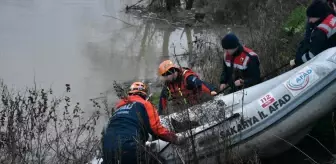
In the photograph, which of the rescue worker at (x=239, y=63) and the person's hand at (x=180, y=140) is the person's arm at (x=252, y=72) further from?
the person's hand at (x=180, y=140)

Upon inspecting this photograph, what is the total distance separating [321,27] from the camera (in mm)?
5160

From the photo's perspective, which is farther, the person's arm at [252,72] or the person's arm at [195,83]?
the person's arm at [252,72]

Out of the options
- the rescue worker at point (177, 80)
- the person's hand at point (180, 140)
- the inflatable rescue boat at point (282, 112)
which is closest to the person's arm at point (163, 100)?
the rescue worker at point (177, 80)

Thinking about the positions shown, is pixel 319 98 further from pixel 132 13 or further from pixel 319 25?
pixel 132 13

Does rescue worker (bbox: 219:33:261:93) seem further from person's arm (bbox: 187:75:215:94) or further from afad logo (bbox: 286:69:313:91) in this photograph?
afad logo (bbox: 286:69:313:91)

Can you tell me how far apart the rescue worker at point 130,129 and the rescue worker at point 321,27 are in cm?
194

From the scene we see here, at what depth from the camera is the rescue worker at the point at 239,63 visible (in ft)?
18.0

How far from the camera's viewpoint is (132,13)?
58.5 ft

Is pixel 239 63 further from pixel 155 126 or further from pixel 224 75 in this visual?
pixel 155 126

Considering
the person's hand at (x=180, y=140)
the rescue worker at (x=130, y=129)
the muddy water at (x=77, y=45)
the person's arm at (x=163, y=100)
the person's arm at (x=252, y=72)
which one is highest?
the muddy water at (x=77, y=45)

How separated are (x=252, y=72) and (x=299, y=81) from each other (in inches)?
28.3

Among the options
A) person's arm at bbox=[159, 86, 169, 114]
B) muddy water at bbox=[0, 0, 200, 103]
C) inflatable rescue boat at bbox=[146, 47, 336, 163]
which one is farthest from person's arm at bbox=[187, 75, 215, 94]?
muddy water at bbox=[0, 0, 200, 103]

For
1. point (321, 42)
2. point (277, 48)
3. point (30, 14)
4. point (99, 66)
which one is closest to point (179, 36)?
point (99, 66)

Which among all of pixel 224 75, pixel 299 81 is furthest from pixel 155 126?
pixel 224 75
